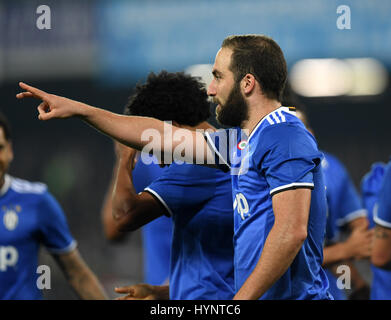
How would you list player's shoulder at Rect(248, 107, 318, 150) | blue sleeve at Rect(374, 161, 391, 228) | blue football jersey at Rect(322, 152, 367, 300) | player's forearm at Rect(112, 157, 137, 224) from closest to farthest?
player's shoulder at Rect(248, 107, 318, 150) → player's forearm at Rect(112, 157, 137, 224) → blue sleeve at Rect(374, 161, 391, 228) → blue football jersey at Rect(322, 152, 367, 300)

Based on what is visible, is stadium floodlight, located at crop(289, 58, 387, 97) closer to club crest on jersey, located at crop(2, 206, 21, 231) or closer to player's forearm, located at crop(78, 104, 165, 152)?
club crest on jersey, located at crop(2, 206, 21, 231)

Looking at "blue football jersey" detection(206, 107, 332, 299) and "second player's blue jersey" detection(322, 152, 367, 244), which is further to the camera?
"second player's blue jersey" detection(322, 152, 367, 244)

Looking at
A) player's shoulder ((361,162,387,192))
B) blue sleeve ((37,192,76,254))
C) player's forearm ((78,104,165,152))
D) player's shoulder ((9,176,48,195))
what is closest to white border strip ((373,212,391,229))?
player's shoulder ((361,162,387,192))

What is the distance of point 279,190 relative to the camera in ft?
7.48

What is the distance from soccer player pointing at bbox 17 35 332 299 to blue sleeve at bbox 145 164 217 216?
11.9 inches

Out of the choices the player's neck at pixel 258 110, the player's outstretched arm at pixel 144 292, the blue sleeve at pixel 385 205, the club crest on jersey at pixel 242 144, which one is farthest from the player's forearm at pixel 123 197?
the blue sleeve at pixel 385 205

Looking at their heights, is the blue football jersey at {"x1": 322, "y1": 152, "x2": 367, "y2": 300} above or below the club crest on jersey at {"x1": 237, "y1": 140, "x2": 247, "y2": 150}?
below

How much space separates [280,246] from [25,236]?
244 cm

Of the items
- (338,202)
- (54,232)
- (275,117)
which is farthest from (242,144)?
(338,202)

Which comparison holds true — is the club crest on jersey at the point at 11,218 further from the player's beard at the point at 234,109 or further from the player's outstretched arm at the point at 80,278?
the player's beard at the point at 234,109

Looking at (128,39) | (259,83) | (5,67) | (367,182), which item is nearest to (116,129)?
(259,83)

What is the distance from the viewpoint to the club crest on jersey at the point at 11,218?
427cm

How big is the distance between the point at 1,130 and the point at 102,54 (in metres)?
9.56

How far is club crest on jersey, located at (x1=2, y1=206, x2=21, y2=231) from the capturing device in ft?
14.0
